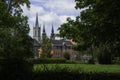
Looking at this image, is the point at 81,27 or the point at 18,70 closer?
the point at 18,70

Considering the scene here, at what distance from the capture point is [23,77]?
13.8 meters

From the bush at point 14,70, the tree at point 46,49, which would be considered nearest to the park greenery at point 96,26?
the bush at point 14,70

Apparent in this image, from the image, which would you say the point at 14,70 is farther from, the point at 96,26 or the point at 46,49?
the point at 46,49

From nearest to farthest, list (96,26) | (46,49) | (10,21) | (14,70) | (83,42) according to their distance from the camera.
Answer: (14,70) < (96,26) < (83,42) < (10,21) < (46,49)

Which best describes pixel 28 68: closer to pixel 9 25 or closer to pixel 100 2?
pixel 100 2

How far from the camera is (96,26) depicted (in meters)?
19.0

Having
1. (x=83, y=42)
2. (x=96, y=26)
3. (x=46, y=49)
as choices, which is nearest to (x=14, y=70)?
(x=96, y=26)

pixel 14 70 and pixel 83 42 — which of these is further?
pixel 83 42

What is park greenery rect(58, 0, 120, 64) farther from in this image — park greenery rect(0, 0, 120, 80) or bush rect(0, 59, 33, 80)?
bush rect(0, 59, 33, 80)

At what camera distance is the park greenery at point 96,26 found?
54.5ft

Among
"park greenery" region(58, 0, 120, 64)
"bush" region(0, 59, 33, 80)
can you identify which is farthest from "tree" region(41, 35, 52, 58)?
"bush" region(0, 59, 33, 80)

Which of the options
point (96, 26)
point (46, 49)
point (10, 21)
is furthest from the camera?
point (46, 49)

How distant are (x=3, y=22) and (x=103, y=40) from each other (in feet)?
89.5

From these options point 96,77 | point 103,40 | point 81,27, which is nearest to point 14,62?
point 96,77
